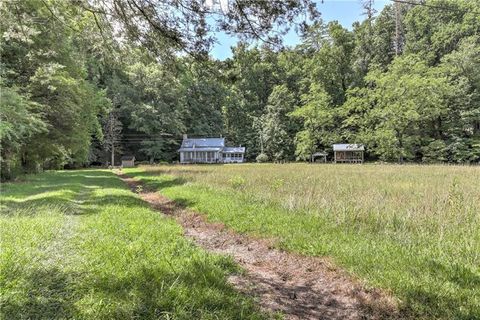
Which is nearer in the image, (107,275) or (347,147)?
(107,275)

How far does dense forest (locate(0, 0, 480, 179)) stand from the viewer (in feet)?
17.9

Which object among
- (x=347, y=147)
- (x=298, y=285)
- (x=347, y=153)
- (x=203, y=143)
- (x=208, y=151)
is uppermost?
(x=203, y=143)

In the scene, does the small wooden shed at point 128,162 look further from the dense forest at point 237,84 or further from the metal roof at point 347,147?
the metal roof at point 347,147

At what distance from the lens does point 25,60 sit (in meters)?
18.2

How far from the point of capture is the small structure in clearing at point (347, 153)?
5194 centimetres

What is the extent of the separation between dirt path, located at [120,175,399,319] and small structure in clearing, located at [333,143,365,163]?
47.6 metres

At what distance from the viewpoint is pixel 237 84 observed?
19.6 feet

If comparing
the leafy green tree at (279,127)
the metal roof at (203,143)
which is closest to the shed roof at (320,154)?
the leafy green tree at (279,127)

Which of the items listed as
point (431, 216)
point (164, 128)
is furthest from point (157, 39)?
point (164, 128)

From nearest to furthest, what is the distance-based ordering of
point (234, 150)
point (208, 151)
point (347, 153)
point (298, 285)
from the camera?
point (298, 285) → point (347, 153) → point (208, 151) → point (234, 150)

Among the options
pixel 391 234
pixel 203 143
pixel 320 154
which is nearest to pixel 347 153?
pixel 320 154

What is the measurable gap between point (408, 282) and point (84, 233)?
5290 mm

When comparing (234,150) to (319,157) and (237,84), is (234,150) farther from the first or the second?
(237,84)

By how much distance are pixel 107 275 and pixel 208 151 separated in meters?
57.4
